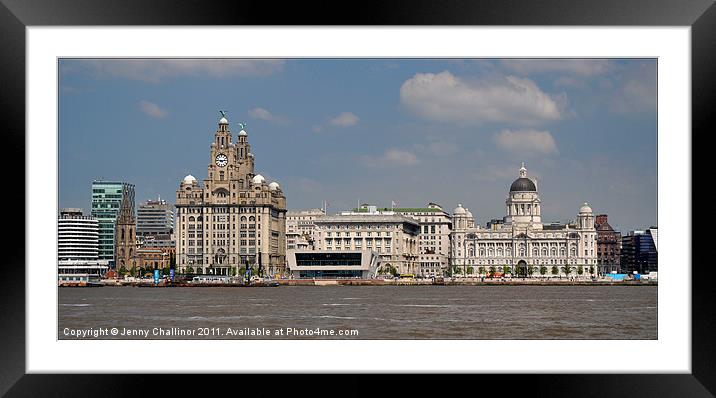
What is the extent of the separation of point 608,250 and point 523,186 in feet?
23.1

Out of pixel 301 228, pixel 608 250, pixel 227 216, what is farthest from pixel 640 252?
pixel 227 216

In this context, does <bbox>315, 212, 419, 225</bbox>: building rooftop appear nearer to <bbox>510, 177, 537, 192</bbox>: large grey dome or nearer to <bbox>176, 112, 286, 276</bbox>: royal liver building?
<bbox>176, 112, 286, 276</bbox>: royal liver building

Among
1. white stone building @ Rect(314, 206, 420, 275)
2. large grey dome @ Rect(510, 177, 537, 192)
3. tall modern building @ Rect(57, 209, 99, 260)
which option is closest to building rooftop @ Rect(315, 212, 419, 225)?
white stone building @ Rect(314, 206, 420, 275)

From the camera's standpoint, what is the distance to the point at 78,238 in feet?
159

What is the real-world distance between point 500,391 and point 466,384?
6.6 inches

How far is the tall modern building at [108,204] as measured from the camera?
51031mm

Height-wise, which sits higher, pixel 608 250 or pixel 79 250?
pixel 79 250

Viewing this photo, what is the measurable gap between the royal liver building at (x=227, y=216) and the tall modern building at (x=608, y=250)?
658 inches

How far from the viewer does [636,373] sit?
5082mm
